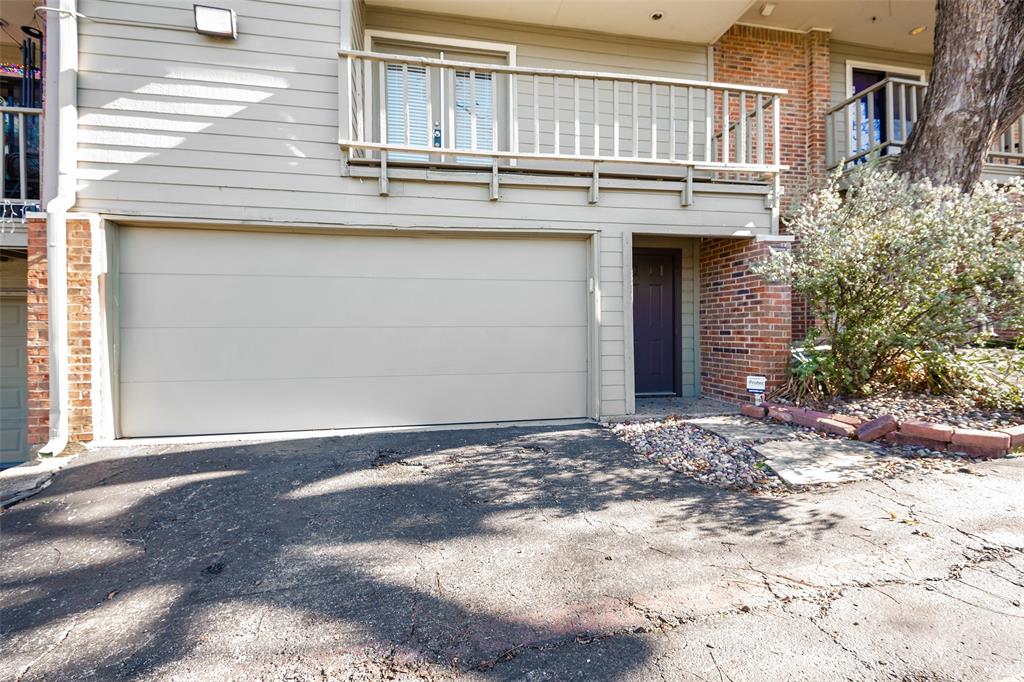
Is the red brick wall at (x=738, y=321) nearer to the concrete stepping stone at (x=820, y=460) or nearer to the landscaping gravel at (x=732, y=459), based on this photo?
the landscaping gravel at (x=732, y=459)

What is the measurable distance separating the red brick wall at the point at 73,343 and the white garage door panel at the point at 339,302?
31 centimetres

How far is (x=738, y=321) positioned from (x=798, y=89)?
393 cm

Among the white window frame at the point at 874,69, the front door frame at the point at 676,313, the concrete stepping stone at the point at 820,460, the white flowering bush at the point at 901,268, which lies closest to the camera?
the concrete stepping stone at the point at 820,460


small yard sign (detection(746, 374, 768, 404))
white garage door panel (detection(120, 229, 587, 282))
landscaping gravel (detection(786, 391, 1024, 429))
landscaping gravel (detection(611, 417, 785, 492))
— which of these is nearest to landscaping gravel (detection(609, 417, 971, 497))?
landscaping gravel (detection(611, 417, 785, 492))

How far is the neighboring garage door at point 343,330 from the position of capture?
4293 millimetres

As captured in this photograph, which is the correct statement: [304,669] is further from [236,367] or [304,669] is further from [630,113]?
[630,113]

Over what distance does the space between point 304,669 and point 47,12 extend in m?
5.60

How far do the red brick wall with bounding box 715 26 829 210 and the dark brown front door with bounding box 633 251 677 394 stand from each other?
207cm

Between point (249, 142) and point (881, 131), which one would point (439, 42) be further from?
point (881, 131)

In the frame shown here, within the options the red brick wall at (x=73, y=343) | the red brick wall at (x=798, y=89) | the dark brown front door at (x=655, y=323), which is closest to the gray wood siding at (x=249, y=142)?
the red brick wall at (x=73, y=343)

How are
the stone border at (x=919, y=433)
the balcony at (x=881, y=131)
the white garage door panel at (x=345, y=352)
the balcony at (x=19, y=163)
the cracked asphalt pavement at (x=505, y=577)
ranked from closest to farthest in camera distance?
the cracked asphalt pavement at (x=505, y=577) → the stone border at (x=919, y=433) → the white garage door panel at (x=345, y=352) → the balcony at (x=19, y=163) → the balcony at (x=881, y=131)

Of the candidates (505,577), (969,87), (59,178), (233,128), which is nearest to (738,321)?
(969,87)

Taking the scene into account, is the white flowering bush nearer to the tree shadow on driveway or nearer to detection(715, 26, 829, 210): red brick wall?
the tree shadow on driveway

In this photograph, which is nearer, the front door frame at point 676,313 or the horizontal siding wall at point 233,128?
the horizontal siding wall at point 233,128
